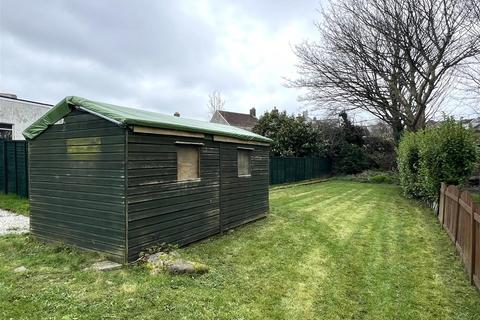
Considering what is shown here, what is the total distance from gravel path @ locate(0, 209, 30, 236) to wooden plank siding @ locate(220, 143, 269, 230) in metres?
4.25

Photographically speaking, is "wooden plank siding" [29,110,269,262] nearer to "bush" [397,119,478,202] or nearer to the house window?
"bush" [397,119,478,202]

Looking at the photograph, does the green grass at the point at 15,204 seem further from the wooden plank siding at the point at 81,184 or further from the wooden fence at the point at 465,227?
the wooden fence at the point at 465,227

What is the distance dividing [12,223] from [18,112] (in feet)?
34.9

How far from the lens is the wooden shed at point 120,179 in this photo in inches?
188

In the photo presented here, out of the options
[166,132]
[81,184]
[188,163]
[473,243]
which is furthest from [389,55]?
[81,184]

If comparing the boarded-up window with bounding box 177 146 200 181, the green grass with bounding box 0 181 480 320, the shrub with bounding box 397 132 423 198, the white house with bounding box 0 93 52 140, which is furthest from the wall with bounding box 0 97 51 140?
the shrub with bounding box 397 132 423 198

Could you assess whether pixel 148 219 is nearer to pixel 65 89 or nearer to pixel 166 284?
pixel 166 284

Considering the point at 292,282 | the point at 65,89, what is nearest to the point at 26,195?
the point at 292,282

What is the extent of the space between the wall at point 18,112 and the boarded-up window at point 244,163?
13158mm

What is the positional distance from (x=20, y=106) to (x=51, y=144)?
499 inches

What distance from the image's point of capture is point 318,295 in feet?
13.4

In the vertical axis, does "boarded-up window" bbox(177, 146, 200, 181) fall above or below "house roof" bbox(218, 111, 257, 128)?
below

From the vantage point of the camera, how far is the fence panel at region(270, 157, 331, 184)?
1867 centimetres

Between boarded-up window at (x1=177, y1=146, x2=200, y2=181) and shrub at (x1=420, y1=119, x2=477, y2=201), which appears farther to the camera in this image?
shrub at (x1=420, y1=119, x2=477, y2=201)
